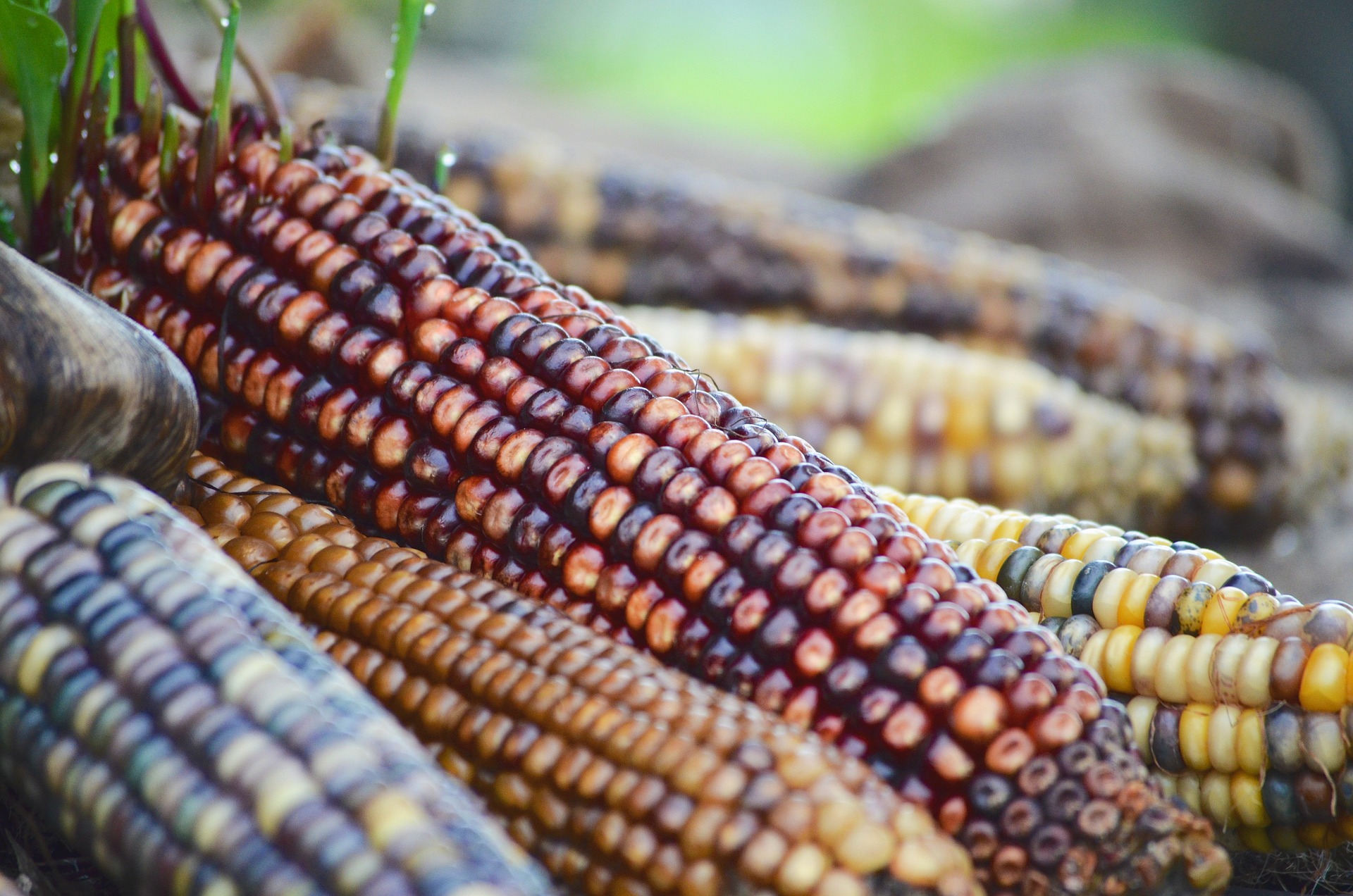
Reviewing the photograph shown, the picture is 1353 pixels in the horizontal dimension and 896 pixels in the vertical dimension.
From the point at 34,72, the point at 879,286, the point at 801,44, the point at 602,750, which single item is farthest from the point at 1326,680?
the point at 801,44

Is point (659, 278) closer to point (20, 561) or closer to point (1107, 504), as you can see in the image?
point (1107, 504)

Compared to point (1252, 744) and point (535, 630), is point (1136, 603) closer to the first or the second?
point (1252, 744)

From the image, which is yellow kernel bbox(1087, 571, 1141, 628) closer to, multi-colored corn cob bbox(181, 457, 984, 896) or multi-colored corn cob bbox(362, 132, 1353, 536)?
multi-colored corn cob bbox(181, 457, 984, 896)

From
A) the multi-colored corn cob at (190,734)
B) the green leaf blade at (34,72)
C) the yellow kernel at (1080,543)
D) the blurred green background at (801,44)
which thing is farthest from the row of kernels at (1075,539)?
the blurred green background at (801,44)

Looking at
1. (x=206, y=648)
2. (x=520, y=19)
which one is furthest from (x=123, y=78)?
(x=520, y=19)

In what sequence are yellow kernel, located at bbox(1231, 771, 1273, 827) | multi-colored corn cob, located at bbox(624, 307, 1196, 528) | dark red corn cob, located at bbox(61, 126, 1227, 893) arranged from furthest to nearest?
multi-colored corn cob, located at bbox(624, 307, 1196, 528) < yellow kernel, located at bbox(1231, 771, 1273, 827) < dark red corn cob, located at bbox(61, 126, 1227, 893)

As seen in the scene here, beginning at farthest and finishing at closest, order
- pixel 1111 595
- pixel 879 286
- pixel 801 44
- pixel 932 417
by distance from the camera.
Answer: pixel 801 44
pixel 879 286
pixel 932 417
pixel 1111 595

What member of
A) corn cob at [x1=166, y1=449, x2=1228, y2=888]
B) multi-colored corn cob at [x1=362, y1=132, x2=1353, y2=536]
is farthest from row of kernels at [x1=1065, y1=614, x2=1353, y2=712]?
multi-colored corn cob at [x1=362, y1=132, x2=1353, y2=536]
